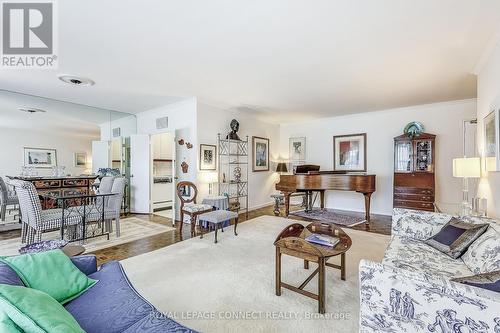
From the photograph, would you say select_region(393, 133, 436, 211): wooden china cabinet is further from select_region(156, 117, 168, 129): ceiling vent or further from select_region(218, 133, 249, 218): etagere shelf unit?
select_region(156, 117, 168, 129): ceiling vent

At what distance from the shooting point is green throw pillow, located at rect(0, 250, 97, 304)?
53.4 inches

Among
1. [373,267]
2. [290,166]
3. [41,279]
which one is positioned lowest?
[41,279]

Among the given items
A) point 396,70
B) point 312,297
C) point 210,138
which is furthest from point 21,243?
point 396,70

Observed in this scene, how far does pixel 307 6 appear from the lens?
79.4 inches

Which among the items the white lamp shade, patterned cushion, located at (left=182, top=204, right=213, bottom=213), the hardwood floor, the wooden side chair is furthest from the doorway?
the white lamp shade

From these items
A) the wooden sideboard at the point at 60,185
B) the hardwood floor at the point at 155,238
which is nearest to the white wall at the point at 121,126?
the wooden sideboard at the point at 60,185

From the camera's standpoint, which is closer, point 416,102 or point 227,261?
point 227,261

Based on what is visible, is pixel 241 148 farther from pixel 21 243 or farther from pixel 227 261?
pixel 21 243

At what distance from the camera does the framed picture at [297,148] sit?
7.10 meters

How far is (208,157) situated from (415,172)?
4.40m

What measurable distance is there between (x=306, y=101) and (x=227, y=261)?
359 centimetres

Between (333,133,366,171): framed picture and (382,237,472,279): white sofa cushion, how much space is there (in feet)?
13.1

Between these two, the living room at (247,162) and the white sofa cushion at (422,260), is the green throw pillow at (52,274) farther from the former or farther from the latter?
the white sofa cushion at (422,260)

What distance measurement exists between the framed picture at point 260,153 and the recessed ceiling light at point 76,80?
12.6ft
